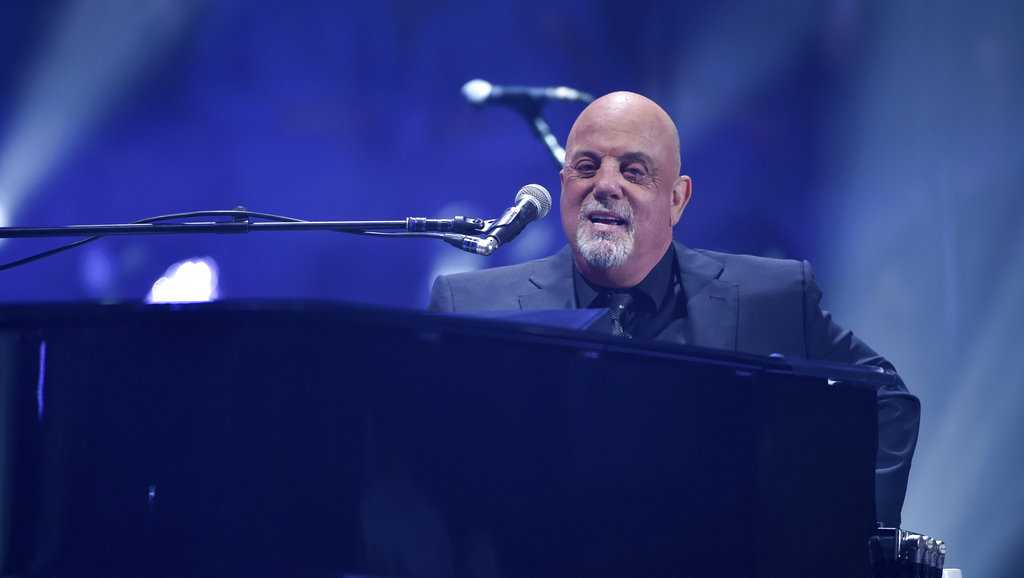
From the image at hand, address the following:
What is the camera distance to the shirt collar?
302 centimetres

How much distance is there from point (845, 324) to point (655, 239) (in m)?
1.57

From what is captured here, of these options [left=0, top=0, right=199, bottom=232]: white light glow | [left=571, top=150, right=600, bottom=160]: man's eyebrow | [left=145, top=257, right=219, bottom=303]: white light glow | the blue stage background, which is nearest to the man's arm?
[left=571, top=150, right=600, bottom=160]: man's eyebrow

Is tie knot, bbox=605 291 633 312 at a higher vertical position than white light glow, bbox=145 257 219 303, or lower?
lower

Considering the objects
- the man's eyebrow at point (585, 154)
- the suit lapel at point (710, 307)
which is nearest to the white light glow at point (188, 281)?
the man's eyebrow at point (585, 154)

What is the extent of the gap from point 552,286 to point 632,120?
0.52 meters

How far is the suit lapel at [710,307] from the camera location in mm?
2816

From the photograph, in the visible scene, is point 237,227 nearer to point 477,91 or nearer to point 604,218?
point 604,218

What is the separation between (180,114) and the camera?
13.6 feet

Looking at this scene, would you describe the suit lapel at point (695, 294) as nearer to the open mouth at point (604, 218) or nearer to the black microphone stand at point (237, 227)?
the open mouth at point (604, 218)

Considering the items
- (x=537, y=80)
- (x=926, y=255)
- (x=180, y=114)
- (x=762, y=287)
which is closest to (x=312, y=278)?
(x=180, y=114)

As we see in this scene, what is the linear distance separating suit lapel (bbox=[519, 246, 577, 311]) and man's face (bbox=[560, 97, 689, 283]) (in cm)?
6

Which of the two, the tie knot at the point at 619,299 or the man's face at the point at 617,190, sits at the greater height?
the man's face at the point at 617,190

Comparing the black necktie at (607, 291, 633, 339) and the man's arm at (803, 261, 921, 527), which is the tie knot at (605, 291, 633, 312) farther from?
the man's arm at (803, 261, 921, 527)

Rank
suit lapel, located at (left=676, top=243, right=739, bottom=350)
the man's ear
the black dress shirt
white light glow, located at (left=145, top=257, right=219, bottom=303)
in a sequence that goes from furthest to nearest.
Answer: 1. white light glow, located at (left=145, top=257, right=219, bottom=303)
2. the man's ear
3. the black dress shirt
4. suit lapel, located at (left=676, top=243, right=739, bottom=350)
